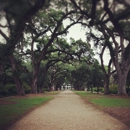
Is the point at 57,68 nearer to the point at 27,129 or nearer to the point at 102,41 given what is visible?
the point at 102,41

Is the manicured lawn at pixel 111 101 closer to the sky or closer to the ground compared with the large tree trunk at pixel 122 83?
closer to the ground

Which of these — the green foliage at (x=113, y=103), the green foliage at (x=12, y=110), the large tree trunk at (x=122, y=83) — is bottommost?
the green foliage at (x=12, y=110)

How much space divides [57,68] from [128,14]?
141 feet

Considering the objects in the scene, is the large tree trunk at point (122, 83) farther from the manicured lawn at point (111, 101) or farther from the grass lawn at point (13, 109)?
the grass lawn at point (13, 109)

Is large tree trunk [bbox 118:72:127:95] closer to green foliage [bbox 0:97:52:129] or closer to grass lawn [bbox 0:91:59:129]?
grass lawn [bbox 0:91:59:129]

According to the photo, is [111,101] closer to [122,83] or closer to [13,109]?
[122,83]

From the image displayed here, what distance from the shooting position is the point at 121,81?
21.2 metres

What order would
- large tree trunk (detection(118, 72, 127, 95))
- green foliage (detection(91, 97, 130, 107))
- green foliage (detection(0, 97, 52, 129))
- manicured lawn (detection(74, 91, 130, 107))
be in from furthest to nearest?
large tree trunk (detection(118, 72, 127, 95)) < manicured lawn (detection(74, 91, 130, 107)) < green foliage (detection(91, 97, 130, 107)) < green foliage (detection(0, 97, 52, 129))

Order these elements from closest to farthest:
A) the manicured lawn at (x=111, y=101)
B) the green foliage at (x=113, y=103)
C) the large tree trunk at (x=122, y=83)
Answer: the green foliage at (x=113, y=103) → the manicured lawn at (x=111, y=101) → the large tree trunk at (x=122, y=83)

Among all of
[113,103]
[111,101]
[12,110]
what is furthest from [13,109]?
[111,101]

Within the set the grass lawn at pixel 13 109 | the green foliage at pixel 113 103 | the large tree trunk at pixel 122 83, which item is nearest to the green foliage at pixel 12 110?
the grass lawn at pixel 13 109

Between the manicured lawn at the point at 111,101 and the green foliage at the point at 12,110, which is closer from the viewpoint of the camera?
the green foliage at the point at 12,110

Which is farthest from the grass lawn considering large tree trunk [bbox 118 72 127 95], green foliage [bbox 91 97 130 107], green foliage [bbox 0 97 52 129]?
large tree trunk [bbox 118 72 127 95]

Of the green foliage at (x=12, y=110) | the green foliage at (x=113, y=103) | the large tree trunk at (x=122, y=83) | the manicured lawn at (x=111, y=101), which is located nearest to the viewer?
the green foliage at (x=12, y=110)
